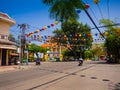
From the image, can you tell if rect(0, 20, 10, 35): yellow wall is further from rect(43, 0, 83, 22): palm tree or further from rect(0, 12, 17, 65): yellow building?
rect(43, 0, 83, 22): palm tree

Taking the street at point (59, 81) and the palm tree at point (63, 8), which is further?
the street at point (59, 81)

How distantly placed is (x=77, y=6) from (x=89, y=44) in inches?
3046

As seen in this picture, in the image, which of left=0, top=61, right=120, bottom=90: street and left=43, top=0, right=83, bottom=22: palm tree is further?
left=0, top=61, right=120, bottom=90: street

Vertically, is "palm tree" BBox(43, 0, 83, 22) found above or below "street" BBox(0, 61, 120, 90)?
above

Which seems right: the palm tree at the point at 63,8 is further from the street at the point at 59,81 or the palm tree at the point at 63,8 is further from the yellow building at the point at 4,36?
the yellow building at the point at 4,36

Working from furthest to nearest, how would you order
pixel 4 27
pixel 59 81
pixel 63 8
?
pixel 4 27 → pixel 59 81 → pixel 63 8

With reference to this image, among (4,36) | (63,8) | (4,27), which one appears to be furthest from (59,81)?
(4,27)

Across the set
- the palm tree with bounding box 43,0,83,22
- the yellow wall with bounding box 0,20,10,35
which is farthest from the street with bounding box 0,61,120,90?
the yellow wall with bounding box 0,20,10,35

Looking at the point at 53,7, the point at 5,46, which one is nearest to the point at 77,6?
the point at 53,7

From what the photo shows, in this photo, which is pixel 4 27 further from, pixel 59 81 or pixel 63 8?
pixel 63 8

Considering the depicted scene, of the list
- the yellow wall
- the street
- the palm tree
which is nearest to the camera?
the palm tree

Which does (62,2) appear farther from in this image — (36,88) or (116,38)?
(116,38)

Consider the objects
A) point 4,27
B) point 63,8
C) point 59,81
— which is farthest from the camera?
point 4,27

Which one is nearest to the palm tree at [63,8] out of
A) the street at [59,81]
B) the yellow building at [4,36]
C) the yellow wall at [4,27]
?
the street at [59,81]
